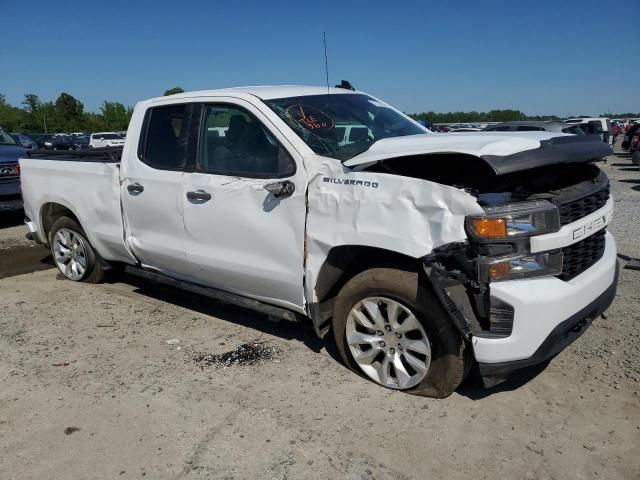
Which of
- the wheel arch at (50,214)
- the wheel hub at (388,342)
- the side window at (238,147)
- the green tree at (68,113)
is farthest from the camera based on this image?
the green tree at (68,113)

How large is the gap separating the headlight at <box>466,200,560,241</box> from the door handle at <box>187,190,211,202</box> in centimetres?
197

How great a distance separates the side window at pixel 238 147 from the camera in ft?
12.0

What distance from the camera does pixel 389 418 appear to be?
314cm

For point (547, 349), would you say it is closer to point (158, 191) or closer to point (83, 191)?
point (158, 191)

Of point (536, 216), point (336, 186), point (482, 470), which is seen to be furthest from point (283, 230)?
point (482, 470)

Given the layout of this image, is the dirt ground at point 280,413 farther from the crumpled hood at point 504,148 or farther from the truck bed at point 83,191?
the crumpled hood at point 504,148

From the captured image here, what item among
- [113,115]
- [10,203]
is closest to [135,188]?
[10,203]

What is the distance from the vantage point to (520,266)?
9.26ft

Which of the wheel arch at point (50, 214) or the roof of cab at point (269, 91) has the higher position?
the roof of cab at point (269, 91)

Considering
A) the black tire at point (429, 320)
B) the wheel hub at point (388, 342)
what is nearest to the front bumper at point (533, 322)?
the black tire at point (429, 320)

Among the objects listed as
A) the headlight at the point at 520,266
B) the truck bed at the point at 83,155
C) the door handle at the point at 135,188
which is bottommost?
the headlight at the point at 520,266

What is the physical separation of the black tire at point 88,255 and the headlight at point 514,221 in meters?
4.12

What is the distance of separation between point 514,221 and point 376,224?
29.8 inches

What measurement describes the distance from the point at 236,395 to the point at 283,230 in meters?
1.10
